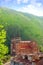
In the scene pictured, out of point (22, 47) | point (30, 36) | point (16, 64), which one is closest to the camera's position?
point (16, 64)

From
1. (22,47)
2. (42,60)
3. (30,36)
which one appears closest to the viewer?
(42,60)

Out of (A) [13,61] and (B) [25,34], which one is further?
(B) [25,34]

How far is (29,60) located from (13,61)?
197 cm

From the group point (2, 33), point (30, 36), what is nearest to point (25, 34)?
point (30, 36)

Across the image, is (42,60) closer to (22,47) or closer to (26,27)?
(22,47)

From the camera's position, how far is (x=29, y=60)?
1481 cm

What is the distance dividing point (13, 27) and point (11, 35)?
312cm

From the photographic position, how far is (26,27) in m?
56.2

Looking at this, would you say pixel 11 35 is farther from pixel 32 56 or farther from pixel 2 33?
pixel 32 56

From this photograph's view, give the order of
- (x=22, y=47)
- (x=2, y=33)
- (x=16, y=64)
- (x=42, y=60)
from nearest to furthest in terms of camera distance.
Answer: (x=42, y=60) < (x=16, y=64) < (x=2, y=33) < (x=22, y=47)

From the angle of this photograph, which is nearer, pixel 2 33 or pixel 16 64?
pixel 16 64

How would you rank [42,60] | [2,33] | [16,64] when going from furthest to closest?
[2,33] < [16,64] < [42,60]

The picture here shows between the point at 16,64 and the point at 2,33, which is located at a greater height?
the point at 2,33

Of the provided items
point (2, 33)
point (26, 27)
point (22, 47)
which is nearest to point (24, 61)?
point (2, 33)
